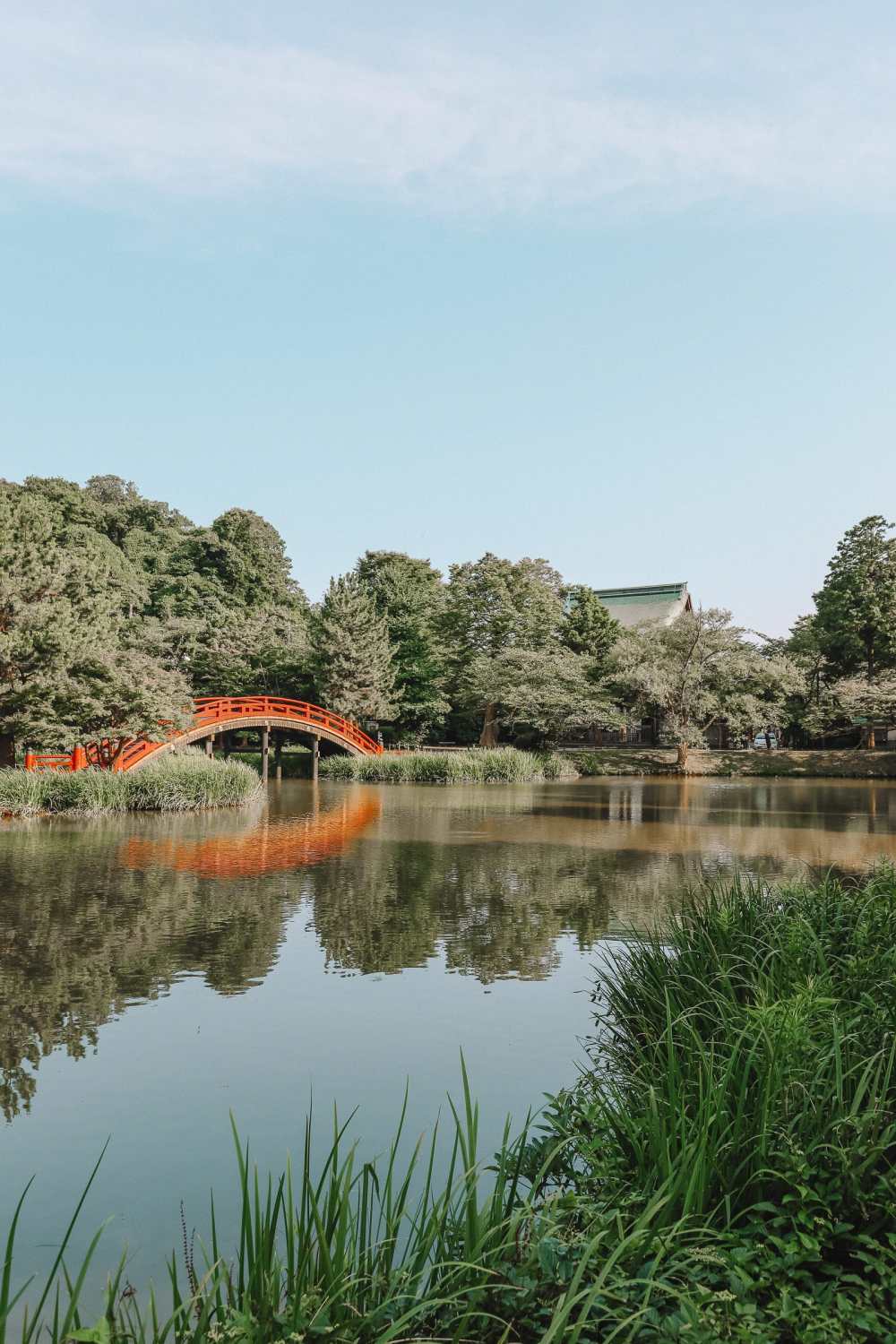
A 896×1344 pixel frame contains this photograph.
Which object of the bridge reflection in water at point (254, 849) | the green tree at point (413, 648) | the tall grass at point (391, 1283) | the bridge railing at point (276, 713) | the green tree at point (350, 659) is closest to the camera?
the tall grass at point (391, 1283)

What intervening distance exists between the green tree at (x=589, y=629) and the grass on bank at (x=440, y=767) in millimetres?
10486

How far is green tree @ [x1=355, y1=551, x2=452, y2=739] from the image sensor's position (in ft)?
127

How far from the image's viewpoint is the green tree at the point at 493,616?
1564 inches

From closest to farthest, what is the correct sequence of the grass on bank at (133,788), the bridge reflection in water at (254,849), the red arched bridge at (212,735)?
the bridge reflection in water at (254,849)
the grass on bank at (133,788)
the red arched bridge at (212,735)

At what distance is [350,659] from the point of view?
35.7m

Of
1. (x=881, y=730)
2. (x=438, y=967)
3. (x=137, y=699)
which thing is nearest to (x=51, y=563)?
(x=137, y=699)

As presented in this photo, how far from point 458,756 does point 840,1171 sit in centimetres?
2723

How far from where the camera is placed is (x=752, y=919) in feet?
18.9

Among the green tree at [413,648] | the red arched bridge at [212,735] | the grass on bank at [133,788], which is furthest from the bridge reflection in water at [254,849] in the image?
the green tree at [413,648]

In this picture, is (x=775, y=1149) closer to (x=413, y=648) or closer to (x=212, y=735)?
(x=212, y=735)

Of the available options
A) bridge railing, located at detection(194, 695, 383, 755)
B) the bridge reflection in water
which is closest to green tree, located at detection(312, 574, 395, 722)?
bridge railing, located at detection(194, 695, 383, 755)

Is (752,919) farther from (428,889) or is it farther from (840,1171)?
(428,889)

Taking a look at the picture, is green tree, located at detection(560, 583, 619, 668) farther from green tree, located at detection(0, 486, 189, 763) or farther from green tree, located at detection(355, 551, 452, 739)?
green tree, located at detection(0, 486, 189, 763)

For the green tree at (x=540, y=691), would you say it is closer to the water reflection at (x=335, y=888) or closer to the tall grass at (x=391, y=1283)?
the water reflection at (x=335, y=888)
